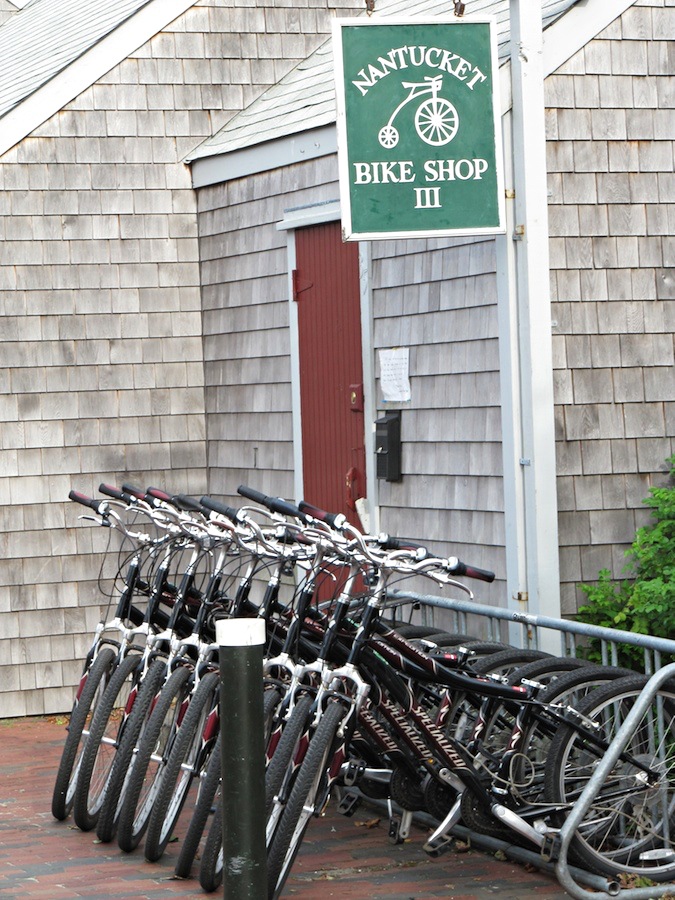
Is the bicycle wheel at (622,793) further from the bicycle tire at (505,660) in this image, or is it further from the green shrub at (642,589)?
the green shrub at (642,589)

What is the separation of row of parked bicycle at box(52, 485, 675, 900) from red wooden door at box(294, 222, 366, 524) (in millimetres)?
2283

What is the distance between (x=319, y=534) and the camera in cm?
543

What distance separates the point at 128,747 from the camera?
610 cm

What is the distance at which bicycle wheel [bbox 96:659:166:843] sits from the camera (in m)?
6.10

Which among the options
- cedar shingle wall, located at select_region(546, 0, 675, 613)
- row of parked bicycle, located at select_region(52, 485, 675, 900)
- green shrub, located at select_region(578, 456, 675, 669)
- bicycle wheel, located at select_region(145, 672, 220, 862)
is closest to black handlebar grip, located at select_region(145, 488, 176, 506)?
row of parked bicycle, located at select_region(52, 485, 675, 900)

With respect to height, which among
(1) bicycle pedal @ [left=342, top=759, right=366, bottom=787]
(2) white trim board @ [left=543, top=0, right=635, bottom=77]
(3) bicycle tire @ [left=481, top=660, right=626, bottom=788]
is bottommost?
(1) bicycle pedal @ [left=342, top=759, right=366, bottom=787]

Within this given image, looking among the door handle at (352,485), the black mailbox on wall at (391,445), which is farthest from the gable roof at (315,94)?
the door handle at (352,485)

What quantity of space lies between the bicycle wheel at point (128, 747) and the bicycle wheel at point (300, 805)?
48.6 inches

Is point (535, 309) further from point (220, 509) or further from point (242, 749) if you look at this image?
point (242, 749)

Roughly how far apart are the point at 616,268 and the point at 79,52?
448 cm

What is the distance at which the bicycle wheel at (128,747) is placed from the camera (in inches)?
240

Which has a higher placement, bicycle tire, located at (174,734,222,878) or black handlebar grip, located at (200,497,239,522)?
black handlebar grip, located at (200,497,239,522)

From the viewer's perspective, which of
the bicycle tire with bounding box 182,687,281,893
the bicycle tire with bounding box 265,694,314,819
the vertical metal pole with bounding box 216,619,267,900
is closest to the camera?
the vertical metal pole with bounding box 216,619,267,900

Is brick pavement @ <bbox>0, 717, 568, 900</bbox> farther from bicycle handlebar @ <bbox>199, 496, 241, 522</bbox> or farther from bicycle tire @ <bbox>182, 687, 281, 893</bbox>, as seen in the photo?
bicycle handlebar @ <bbox>199, 496, 241, 522</bbox>
